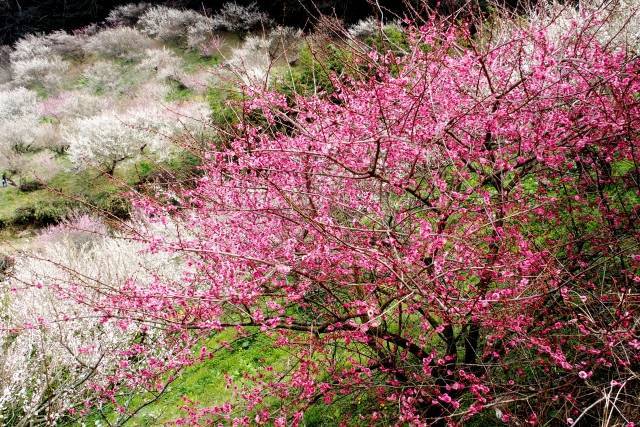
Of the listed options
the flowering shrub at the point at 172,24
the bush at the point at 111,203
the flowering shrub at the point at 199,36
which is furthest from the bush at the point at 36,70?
the bush at the point at 111,203

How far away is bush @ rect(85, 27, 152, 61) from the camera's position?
17.7m

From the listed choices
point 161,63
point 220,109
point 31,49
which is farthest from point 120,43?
point 220,109

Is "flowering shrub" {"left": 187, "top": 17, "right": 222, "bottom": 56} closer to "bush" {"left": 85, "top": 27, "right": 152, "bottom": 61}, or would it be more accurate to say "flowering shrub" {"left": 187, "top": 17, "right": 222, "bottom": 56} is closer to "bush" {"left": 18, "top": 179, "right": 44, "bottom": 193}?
"bush" {"left": 85, "top": 27, "right": 152, "bottom": 61}

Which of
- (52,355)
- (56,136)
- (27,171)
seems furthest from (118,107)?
(52,355)

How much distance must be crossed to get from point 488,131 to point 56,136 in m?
13.9

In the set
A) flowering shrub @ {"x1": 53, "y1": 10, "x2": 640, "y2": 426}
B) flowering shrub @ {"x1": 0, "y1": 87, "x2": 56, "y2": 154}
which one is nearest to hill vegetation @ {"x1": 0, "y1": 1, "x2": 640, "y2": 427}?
flowering shrub @ {"x1": 53, "y1": 10, "x2": 640, "y2": 426}

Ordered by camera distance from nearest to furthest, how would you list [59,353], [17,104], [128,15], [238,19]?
[59,353] → [17,104] → [238,19] → [128,15]

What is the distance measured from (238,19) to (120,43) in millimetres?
5166

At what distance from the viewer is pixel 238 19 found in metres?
16.9

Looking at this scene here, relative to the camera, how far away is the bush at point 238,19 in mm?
16562

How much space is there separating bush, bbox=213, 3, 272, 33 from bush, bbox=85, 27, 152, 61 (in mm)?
3160

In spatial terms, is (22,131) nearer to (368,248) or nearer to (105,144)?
(105,144)

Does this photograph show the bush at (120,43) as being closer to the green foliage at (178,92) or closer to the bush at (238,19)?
the bush at (238,19)

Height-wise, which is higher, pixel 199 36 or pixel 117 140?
pixel 199 36
